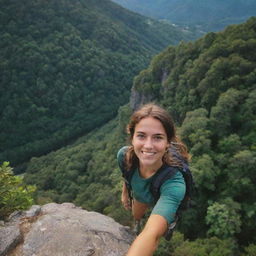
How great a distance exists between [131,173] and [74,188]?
52.4 m

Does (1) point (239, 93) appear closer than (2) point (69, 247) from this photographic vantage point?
No

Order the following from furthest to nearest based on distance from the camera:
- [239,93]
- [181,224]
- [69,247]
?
1. [239,93]
2. [181,224]
3. [69,247]

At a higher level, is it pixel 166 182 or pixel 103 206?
pixel 166 182

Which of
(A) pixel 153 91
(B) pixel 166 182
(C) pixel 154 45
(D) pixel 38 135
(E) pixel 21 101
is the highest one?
(C) pixel 154 45

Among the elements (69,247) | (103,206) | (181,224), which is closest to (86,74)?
(103,206)

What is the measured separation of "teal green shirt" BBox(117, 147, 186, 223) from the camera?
11.6ft

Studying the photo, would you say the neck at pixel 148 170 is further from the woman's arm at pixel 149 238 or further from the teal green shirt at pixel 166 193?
the woman's arm at pixel 149 238

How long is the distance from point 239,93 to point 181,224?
17535mm

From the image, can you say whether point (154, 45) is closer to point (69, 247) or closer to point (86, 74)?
point (86, 74)

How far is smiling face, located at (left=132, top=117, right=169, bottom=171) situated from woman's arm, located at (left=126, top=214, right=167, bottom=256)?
2.90 feet

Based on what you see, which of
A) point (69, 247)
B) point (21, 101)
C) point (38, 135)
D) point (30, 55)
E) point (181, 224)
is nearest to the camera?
point (69, 247)

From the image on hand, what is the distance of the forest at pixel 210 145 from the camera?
22734mm

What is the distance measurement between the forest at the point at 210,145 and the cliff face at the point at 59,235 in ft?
26.9

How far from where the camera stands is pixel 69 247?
6.14 meters
